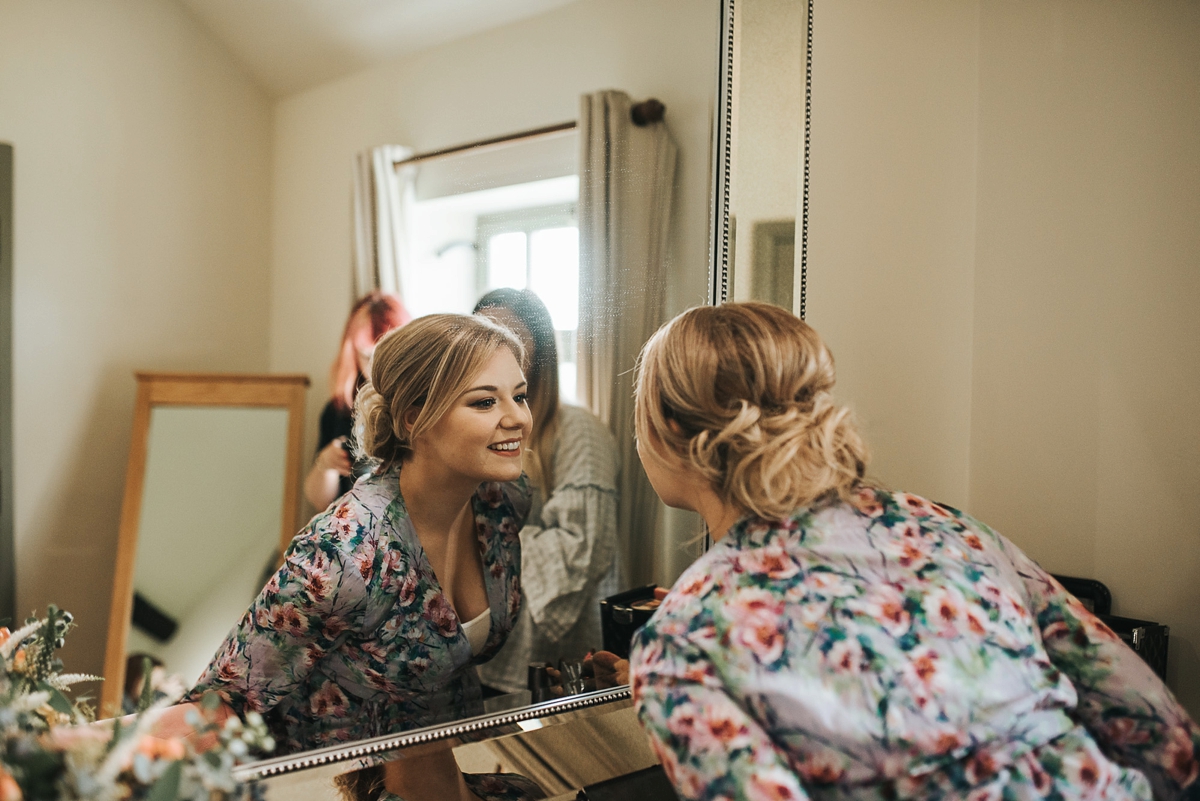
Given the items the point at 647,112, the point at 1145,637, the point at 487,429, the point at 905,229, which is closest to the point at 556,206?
the point at 647,112

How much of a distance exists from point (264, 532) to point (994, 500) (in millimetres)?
1500

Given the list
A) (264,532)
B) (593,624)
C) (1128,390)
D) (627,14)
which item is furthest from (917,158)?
(264,532)

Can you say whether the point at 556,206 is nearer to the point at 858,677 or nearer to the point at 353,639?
the point at 353,639

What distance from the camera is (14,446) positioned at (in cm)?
95

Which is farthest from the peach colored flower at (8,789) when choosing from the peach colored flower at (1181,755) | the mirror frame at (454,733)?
the peach colored flower at (1181,755)

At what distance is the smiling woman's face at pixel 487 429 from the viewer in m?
1.18

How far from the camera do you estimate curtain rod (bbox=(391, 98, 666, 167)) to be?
47.9 inches

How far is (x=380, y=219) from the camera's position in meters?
Result: 1.17

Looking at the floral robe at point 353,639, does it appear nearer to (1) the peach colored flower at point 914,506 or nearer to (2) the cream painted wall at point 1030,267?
(1) the peach colored flower at point 914,506

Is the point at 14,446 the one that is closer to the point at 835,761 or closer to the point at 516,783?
the point at 516,783

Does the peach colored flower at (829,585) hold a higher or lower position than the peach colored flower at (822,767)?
higher

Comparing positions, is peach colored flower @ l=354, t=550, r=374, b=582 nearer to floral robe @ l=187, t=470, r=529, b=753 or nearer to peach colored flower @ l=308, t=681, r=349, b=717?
floral robe @ l=187, t=470, r=529, b=753

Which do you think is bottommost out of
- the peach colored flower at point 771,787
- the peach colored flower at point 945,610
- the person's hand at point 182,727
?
the person's hand at point 182,727

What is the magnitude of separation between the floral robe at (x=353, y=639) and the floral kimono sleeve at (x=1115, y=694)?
0.72 metres
